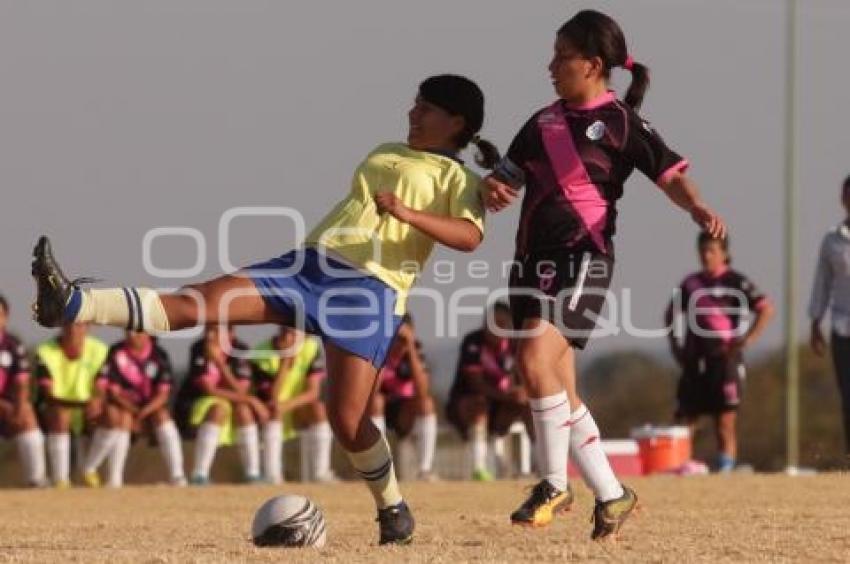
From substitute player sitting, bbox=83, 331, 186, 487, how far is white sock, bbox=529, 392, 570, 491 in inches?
400

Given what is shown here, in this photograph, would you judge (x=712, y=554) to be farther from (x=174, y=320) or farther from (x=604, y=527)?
(x=174, y=320)

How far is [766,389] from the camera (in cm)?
4322

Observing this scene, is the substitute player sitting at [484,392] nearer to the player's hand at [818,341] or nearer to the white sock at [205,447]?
the white sock at [205,447]

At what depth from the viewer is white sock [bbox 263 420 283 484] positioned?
66.6 feet

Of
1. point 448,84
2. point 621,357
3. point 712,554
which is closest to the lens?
point 712,554

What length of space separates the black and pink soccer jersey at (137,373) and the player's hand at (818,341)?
5.84 meters

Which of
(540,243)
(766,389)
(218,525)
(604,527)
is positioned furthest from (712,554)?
(766,389)

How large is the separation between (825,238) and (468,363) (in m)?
4.22

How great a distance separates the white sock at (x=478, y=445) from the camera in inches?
805

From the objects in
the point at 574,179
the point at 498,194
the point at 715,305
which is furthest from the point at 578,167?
the point at 715,305

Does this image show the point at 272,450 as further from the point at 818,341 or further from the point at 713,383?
the point at 818,341

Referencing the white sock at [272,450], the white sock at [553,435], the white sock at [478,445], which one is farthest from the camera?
the white sock at [478,445]

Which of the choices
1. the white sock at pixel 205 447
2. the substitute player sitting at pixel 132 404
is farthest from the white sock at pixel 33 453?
the white sock at pixel 205 447

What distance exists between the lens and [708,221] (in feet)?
31.2
